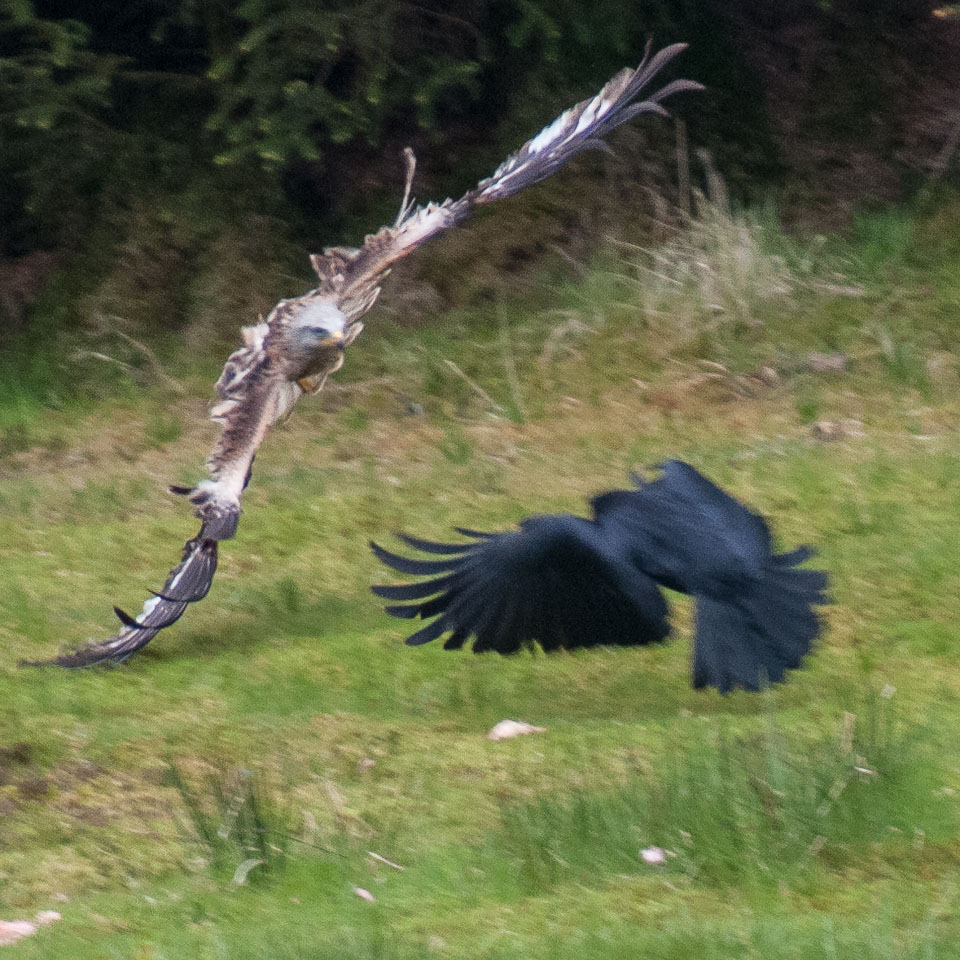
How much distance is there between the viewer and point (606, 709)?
15.7 ft

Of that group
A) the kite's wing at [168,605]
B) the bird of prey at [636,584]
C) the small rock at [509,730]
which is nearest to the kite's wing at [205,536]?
the kite's wing at [168,605]

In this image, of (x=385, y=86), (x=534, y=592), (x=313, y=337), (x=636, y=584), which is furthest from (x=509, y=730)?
(x=385, y=86)

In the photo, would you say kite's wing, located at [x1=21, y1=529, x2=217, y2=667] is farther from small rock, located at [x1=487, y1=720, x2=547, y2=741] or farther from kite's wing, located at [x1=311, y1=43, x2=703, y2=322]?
kite's wing, located at [x1=311, y1=43, x2=703, y2=322]

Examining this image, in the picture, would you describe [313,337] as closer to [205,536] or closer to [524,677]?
[205,536]

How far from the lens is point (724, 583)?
13.8 feet

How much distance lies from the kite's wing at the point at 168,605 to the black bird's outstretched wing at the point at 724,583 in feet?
4.62

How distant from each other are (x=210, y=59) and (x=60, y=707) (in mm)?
5852

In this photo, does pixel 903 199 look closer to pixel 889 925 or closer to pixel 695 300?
pixel 695 300

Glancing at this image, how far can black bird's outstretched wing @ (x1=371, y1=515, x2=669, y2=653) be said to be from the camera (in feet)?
13.8

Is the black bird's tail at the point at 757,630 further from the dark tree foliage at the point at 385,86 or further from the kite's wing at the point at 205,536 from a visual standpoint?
the dark tree foliage at the point at 385,86

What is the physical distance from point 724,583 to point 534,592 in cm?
55

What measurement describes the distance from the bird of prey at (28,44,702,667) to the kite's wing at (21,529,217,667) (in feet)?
A: 0.05

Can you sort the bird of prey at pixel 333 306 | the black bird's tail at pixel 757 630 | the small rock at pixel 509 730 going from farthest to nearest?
the bird of prey at pixel 333 306
the small rock at pixel 509 730
the black bird's tail at pixel 757 630

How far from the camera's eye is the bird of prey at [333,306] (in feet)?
17.6
